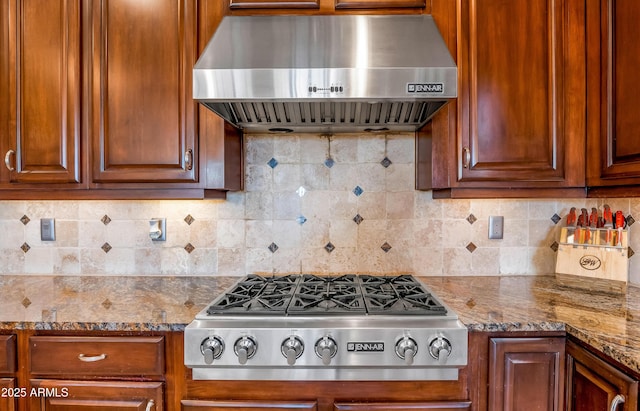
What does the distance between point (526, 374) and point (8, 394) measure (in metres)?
1.72

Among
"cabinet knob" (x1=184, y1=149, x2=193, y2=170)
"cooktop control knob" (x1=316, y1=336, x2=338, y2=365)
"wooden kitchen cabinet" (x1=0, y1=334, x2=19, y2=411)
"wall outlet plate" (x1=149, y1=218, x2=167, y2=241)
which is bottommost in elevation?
"wooden kitchen cabinet" (x1=0, y1=334, x2=19, y2=411)

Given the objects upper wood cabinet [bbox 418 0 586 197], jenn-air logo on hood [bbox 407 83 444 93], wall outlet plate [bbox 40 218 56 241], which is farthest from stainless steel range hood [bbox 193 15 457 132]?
wall outlet plate [bbox 40 218 56 241]

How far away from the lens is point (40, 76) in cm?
154

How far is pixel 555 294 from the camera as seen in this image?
153 centimetres

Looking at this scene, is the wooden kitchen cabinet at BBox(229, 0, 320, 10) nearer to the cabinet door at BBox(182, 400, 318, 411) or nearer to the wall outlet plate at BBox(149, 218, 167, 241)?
the wall outlet plate at BBox(149, 218, 167, 241)

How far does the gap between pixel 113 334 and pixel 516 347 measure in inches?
52.2

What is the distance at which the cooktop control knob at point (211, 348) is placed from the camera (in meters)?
1.16

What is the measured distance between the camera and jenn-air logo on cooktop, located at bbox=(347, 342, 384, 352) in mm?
1176

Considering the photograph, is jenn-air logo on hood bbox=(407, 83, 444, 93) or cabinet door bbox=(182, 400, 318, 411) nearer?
cabinet door bbox=(182, 400, 318, 411)

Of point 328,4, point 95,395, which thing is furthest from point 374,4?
point 95,395

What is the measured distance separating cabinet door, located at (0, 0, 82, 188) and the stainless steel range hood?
0.62 metres

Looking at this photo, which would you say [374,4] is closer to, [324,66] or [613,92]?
[324,66]

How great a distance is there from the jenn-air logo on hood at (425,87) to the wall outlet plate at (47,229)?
6.09 ft

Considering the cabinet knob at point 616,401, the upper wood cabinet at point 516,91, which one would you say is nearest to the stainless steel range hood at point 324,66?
the upper wood cabinet at point 516,91
